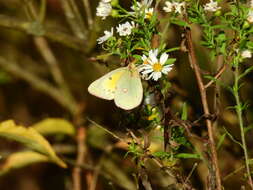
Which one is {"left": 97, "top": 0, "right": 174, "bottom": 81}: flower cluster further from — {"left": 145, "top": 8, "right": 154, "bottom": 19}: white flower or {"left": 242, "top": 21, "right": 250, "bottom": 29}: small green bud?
{"left": 242, "top": 21, "right": 250, "bottom": 29}: small green bud

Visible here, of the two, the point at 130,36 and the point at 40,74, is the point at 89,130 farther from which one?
the point at 130,36

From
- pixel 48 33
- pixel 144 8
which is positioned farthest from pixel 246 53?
pixel 48 33

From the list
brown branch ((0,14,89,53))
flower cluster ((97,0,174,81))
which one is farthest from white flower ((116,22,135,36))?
brown branch ((0,14,89,53))

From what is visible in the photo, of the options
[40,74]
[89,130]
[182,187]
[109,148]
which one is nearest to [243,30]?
[182,187]

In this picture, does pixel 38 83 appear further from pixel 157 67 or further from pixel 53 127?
pixel 157 67

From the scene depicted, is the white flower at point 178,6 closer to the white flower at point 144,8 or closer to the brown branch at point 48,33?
the white flower at point 144,8

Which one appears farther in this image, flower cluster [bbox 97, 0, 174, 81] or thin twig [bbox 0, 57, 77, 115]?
thin twig [bbox 0, 57, 77, 115]
